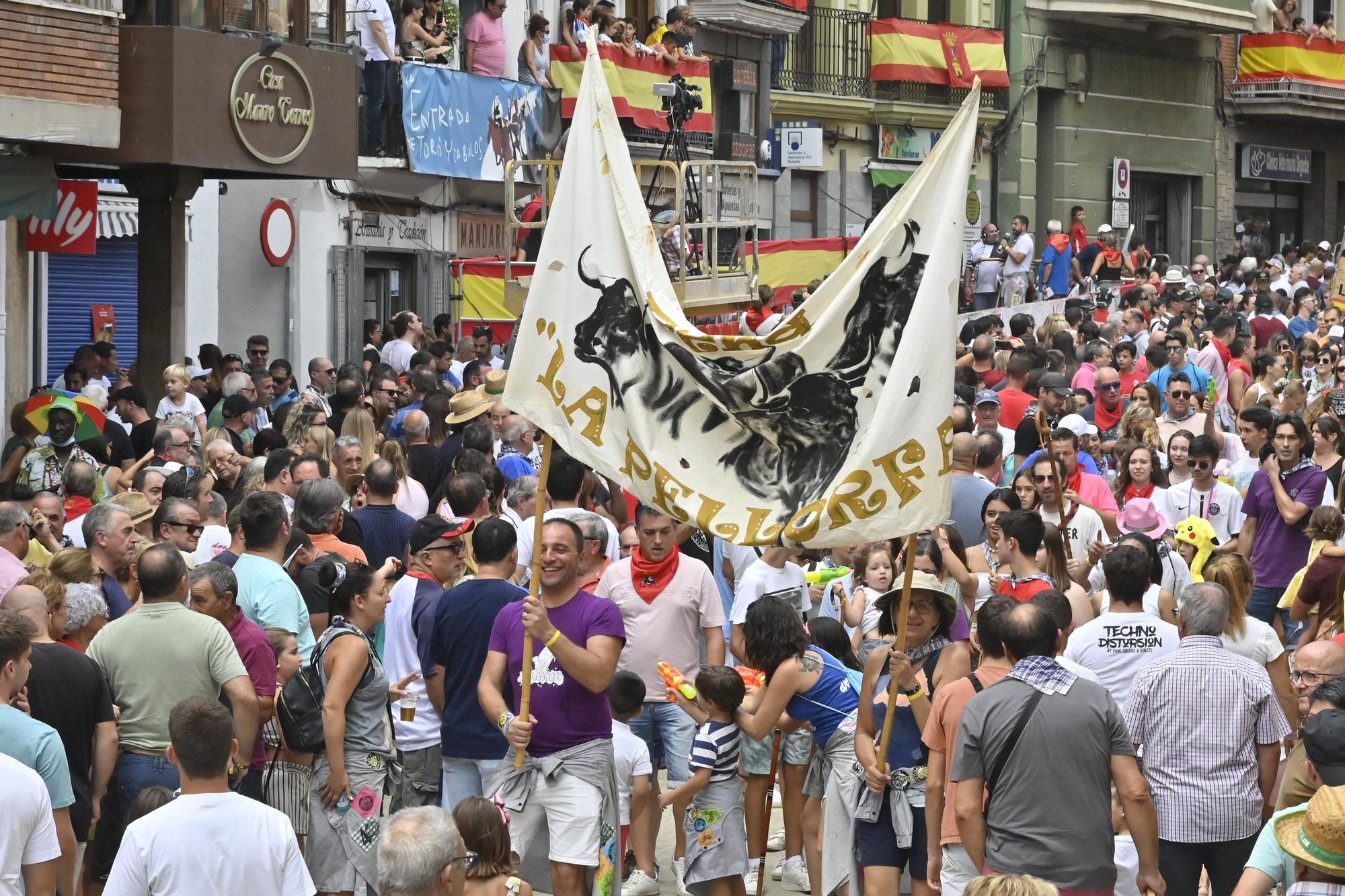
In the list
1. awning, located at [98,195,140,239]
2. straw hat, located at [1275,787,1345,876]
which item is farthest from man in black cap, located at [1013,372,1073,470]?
awning, located at [98,195,140,239]

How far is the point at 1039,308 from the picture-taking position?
24734 mm

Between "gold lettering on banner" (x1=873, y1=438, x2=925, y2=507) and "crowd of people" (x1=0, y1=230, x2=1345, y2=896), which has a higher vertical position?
"gold lettering on banner" (x1=873, y1=438, x2=925, y2=507)

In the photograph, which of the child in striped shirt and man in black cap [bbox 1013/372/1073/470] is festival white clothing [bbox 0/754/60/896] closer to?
the child in striped shirt

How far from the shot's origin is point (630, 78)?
1029 inches

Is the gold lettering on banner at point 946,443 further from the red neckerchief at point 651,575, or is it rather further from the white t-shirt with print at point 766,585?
the white t-shirt with print at point 766,585

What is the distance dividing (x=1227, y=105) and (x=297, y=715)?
36521 mm

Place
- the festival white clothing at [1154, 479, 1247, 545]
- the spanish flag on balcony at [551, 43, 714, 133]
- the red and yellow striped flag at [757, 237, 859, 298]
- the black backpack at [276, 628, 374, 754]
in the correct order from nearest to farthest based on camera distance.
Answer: the black backpack at [276, 628, 374, 754] → the festival white clothing at [1154, 479, 1247, 545] → the red and yellow striped flag at [757, 237, 859, 298] → the spanish flag on balcony at [551, 43, 714, 133]

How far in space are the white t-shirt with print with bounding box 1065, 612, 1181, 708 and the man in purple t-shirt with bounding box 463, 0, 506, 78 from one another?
17.1 metres

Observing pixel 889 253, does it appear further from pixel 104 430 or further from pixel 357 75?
pixel 357 75

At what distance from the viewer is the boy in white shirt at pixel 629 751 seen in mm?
8438

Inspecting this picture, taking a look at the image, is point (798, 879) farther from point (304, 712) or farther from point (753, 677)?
point (304, 712)

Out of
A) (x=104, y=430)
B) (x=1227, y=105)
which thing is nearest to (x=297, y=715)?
(x=104, y=430)

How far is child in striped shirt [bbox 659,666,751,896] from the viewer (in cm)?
811

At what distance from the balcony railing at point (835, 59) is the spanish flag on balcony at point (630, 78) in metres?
5.63
